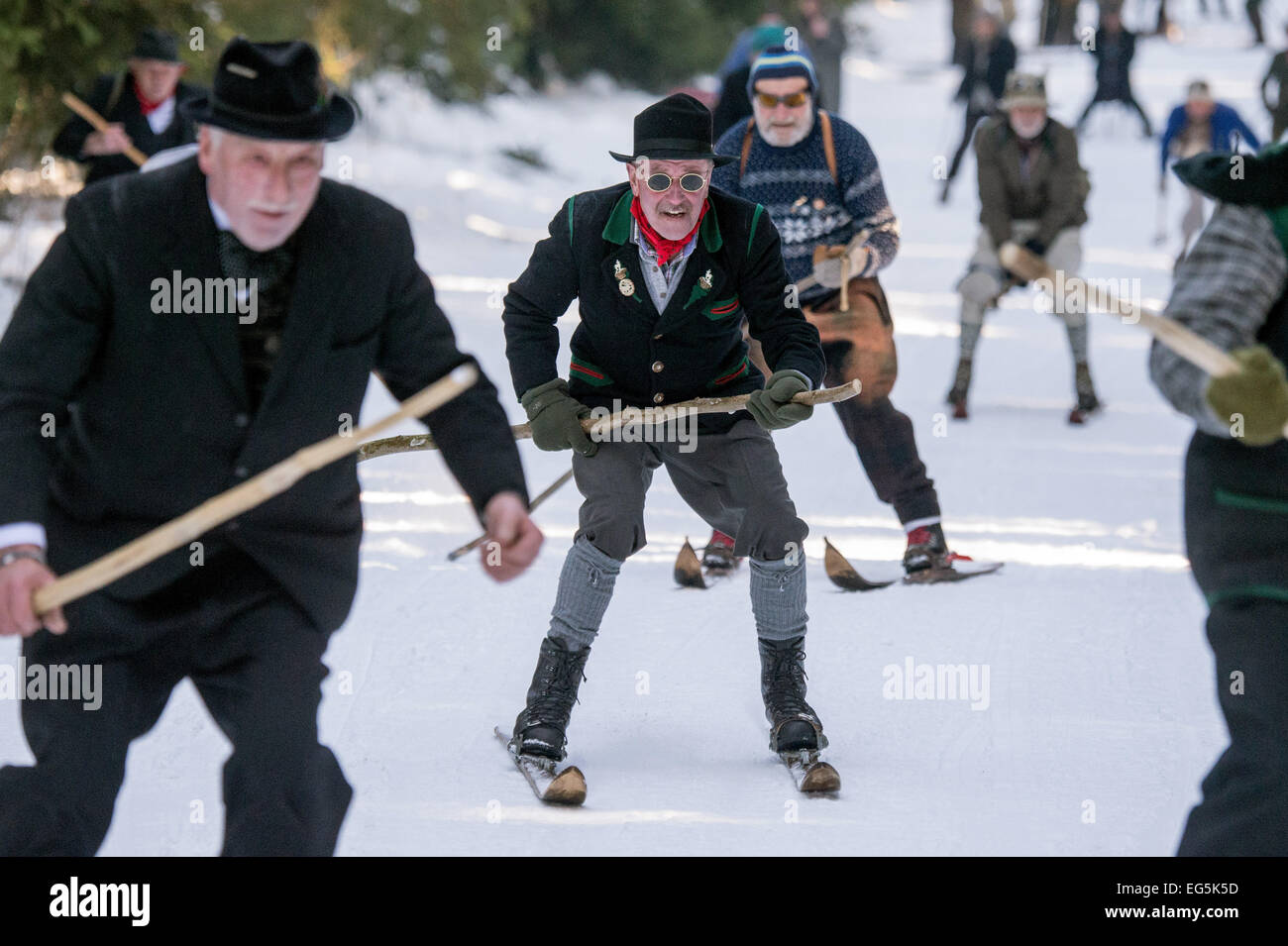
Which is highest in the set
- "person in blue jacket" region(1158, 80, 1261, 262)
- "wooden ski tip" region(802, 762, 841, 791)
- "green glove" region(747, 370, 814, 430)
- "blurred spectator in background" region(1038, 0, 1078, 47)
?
"green glove" region(747, 370, 814, 430)

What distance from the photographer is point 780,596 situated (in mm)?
4914

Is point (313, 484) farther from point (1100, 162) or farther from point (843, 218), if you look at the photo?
point (1100, 162)

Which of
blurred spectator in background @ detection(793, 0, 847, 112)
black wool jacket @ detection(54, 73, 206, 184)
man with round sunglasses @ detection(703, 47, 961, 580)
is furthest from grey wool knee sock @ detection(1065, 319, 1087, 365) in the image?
blurred spectator in background @ detection(793, 0, 847, 112)

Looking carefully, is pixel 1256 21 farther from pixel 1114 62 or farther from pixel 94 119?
pixel 94 119

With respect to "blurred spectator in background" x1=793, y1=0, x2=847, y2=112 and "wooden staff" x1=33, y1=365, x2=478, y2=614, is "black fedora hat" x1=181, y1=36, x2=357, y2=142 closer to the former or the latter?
"wooden staff" x1=33, y1=365, x2=478, y2=614

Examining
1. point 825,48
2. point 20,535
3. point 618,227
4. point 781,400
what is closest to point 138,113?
point 618,227

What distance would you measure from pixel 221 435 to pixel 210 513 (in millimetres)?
188

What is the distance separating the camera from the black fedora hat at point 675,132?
4629 mm

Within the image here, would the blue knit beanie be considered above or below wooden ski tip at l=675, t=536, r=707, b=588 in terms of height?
above

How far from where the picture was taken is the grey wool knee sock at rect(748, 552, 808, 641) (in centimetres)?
490

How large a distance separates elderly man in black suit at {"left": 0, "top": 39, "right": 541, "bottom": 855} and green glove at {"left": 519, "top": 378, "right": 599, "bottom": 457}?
1.32 metres

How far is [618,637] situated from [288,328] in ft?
10.5

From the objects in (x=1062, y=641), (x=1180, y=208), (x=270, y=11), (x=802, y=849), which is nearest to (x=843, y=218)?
(x=1062, y=641)

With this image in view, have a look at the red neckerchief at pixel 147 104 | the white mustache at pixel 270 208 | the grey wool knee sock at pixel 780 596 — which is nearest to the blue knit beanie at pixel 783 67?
the grey wool knee sock at pixel 780 596
